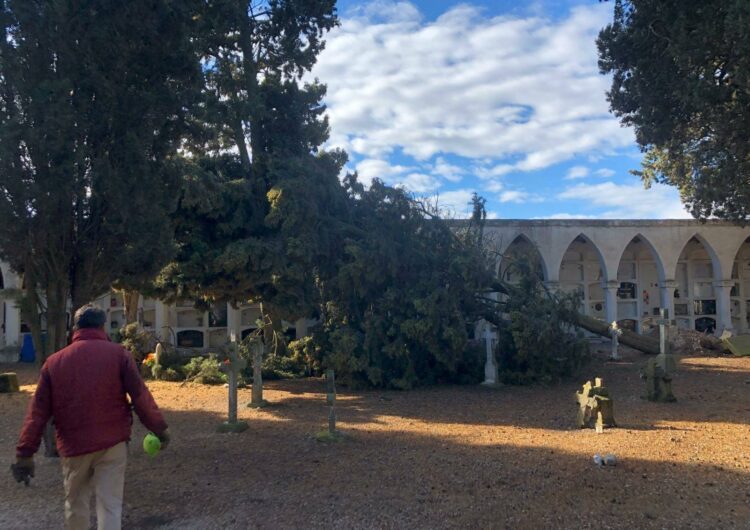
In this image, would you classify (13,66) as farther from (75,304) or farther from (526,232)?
(526,232)

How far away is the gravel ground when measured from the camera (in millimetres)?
5070

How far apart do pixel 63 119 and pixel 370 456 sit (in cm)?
520

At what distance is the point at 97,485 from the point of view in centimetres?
395

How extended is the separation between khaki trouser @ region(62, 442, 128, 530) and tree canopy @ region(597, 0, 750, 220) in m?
8.01

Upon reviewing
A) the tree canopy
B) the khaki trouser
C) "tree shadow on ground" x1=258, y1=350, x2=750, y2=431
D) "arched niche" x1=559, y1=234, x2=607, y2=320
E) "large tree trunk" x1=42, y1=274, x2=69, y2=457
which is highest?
the tree canopy

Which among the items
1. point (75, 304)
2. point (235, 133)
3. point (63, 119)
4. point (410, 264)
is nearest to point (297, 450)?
point (75, 304)

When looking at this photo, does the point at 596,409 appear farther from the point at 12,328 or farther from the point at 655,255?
the point at 12,328

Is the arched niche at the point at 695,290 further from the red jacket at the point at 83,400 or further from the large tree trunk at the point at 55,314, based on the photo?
the red jacket at the point at 83,400

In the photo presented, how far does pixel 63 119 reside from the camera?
21.7ft

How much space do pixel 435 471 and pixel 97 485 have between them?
3553 mm

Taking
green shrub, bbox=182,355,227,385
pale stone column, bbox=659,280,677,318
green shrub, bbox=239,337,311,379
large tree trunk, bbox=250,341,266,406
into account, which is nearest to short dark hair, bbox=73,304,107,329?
large tree trunk, bbox=250,341,266,406

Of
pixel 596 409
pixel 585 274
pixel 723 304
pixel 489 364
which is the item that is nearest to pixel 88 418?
pixel 596 409

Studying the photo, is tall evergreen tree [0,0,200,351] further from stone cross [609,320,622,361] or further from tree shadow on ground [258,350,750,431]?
stone cross [609,320,622,361]

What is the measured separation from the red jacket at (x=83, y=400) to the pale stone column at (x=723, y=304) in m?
23.6
